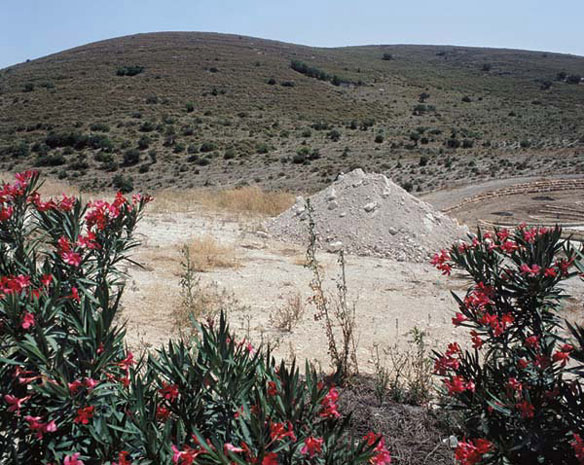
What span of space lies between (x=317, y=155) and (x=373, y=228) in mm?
19803

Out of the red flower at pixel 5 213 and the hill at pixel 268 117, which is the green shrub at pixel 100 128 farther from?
the red flower at pixel 5 213

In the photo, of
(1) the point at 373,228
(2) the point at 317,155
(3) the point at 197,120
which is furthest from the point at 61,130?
(1) the point at 373,228

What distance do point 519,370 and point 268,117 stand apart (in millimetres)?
37461

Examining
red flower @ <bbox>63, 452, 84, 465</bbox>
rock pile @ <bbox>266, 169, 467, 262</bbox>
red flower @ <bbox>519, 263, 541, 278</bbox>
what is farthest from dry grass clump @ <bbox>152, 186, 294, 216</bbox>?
red flower @ <bbox>63, 452, 84, 465</bbox>

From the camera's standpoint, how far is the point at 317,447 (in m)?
1.42

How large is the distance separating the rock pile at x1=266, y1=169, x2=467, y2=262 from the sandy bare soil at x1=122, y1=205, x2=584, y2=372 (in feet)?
1.21

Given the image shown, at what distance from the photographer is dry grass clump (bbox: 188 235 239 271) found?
7.47 m

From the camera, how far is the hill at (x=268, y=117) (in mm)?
25812

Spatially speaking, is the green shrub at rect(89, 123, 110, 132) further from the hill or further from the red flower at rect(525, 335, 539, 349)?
the red flower at rect(525, 335, 539, 349)

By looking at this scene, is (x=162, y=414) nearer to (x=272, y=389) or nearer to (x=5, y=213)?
(x=272, y=389)

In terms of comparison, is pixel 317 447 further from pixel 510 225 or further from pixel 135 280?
pixel 510 225

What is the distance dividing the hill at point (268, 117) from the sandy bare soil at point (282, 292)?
12.3 meters

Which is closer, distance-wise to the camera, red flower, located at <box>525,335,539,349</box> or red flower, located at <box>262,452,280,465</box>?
red flower, located at <box>262,452,280,465</box>

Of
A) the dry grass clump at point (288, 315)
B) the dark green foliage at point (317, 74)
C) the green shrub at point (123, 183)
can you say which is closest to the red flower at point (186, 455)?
the dry grass clump at point (288, 315)
